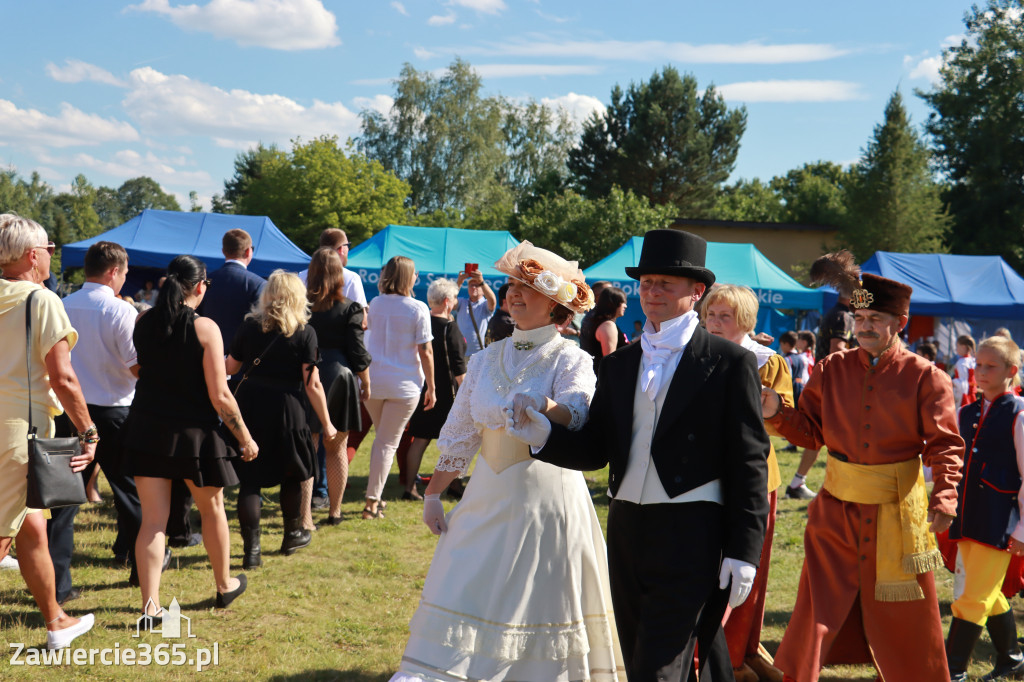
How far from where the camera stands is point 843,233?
3784 centimetres

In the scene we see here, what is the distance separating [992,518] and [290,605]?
156 inches

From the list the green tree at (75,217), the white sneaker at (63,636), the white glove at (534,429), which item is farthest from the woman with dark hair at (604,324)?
the green tree at (75,217)

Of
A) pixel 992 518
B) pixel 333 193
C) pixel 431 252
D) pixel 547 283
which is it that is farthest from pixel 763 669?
pixel 333 193

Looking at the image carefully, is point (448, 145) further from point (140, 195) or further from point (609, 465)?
point (140, 195)

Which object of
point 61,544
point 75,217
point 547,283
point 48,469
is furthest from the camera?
point 75,217

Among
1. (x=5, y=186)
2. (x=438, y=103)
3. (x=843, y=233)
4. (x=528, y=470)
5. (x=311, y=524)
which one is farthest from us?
(x=5, y=186)

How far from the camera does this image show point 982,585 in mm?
4418

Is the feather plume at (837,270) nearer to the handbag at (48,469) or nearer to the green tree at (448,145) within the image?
the handbag at (48,469)

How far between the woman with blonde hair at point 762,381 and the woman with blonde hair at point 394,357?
3182mm

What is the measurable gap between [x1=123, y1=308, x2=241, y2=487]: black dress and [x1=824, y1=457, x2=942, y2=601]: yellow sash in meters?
3.19

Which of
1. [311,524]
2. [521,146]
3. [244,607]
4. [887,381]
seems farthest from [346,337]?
[521,146]

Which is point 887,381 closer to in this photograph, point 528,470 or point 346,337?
point 528,470

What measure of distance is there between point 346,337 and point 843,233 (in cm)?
3553
